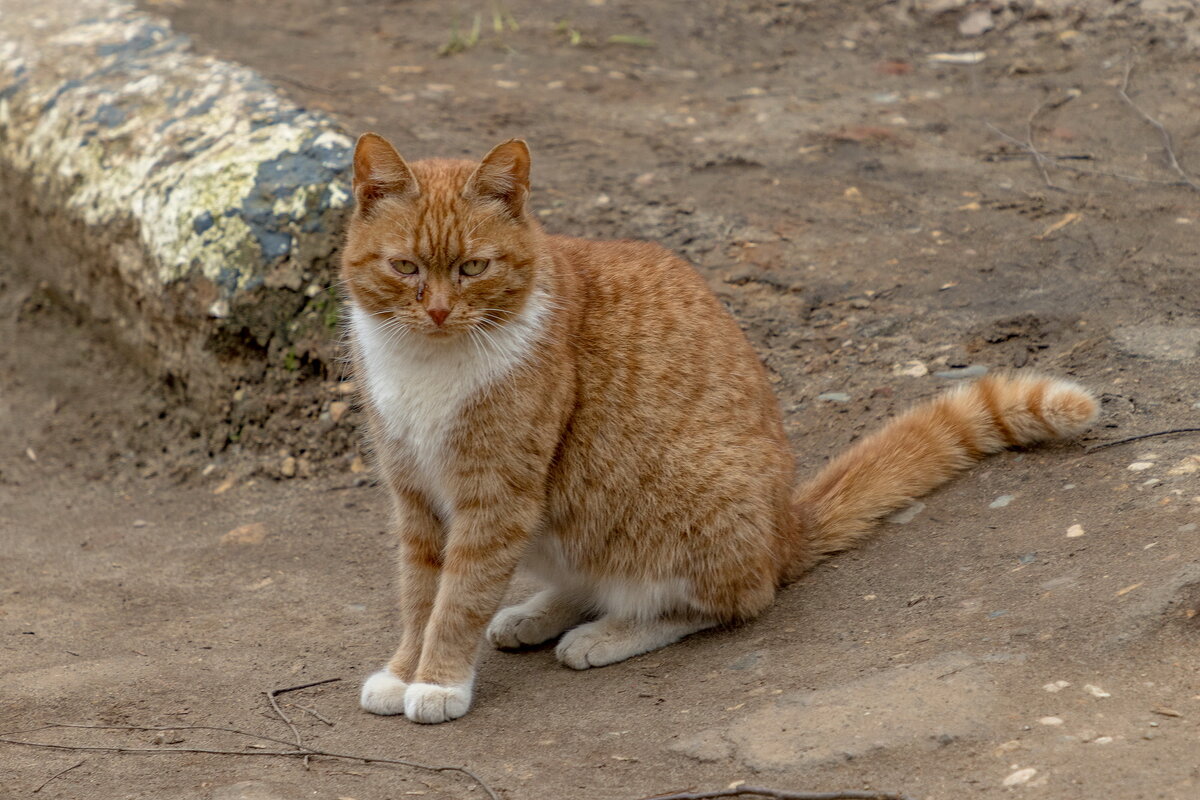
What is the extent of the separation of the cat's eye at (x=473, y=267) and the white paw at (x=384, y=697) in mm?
1180

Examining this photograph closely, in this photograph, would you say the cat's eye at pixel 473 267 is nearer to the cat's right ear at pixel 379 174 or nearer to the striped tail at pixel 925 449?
the cat's right ear at pixel 379 174

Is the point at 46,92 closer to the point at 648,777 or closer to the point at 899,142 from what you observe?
the point at 899,142

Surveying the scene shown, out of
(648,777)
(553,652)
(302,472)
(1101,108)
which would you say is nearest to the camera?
(648,777)

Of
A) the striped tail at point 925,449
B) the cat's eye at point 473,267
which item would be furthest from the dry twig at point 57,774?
the striped tail at point 925,449

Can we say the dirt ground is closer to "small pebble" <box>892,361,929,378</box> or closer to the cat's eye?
"small pebble" <box>892,361,929,378</box>

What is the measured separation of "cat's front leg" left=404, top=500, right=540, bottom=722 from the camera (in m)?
3.37

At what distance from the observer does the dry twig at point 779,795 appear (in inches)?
100

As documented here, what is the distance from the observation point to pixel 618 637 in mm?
3646

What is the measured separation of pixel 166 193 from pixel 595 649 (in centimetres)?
323

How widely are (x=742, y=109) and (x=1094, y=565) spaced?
4058 mm

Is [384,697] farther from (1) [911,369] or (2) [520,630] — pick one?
(1) [911,369]

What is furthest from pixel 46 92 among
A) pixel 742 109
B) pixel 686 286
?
pixel 686 286

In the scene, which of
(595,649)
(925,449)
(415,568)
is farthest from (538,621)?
(925,449)

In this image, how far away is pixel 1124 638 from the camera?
9.48 ft
